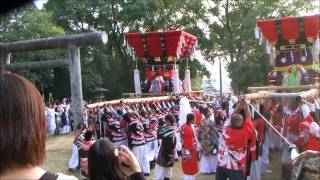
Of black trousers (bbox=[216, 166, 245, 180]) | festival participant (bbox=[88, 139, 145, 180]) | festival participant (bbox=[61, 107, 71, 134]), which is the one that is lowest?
festival participant (bbox=[61, 107, 71, 134])

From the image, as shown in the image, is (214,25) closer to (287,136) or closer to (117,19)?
(117,19)

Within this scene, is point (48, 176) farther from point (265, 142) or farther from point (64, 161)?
point (64, 161)

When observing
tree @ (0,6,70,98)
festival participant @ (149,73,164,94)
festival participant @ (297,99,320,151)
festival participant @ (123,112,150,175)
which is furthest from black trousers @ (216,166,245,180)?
tree @ (0,6,70,98)

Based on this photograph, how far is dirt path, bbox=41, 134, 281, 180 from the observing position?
972 centimetres

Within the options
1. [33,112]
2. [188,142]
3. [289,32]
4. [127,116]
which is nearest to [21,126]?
[33,112]

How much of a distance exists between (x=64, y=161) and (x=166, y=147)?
4.91m

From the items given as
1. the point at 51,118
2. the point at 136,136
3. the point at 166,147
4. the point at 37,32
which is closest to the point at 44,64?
the point at 166,147

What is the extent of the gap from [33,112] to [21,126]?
68mm

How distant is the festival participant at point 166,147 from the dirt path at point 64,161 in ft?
3.47

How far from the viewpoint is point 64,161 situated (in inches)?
A: 483

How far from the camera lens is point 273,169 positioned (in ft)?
32.8

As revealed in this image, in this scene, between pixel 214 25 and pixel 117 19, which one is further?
pixel 214 25

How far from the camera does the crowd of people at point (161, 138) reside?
177 cm

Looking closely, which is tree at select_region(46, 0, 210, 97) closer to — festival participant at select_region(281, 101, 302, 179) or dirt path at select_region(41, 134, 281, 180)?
dirt path at select_region(41, 134, 281, 180)
